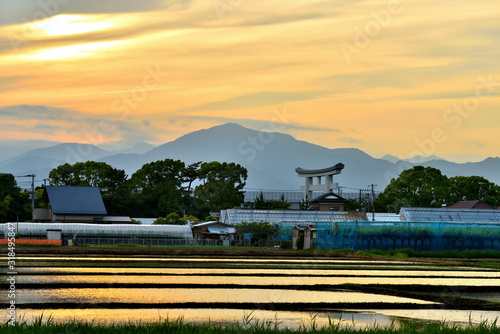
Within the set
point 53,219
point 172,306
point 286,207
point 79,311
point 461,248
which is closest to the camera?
point 79,311

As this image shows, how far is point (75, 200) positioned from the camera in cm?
8412

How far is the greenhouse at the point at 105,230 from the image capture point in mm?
65438

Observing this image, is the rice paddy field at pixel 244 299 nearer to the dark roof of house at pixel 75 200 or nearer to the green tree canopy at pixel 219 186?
the dark roof of house at pixel 75 200

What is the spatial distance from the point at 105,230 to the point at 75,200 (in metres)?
17.5

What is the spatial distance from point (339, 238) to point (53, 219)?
132ft

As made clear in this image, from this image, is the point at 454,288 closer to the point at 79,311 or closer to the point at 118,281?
the point at 118,281

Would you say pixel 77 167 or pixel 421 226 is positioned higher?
pixel 77 167

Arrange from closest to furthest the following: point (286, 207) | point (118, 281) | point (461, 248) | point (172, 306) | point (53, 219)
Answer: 1. point (172, 306)
2. point (118, 281)
3. point (461, 248)
4. point (53, 219)
5. point (286, 207)

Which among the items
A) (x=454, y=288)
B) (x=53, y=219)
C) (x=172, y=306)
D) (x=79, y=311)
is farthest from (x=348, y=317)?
(x=53, y=219)

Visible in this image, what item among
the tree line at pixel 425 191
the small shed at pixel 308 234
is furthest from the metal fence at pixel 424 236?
the tree line at pixel 425 191

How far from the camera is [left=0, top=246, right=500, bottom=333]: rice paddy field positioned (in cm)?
1429

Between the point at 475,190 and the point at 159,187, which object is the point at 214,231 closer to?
the point at 159,187

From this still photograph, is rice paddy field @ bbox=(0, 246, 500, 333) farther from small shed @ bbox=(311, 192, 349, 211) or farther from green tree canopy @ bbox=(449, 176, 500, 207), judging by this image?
green tree canopy @ bbox=(449, 176, 500, 207)

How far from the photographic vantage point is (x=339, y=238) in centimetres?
5772
